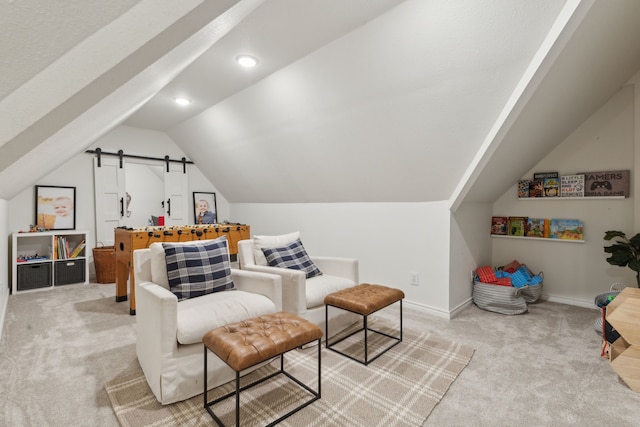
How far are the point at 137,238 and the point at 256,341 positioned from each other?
7.16ft

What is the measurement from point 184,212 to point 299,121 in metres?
3.33

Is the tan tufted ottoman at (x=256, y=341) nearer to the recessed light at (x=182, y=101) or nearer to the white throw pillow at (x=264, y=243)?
the white throw pillow at (x=264, y=243)

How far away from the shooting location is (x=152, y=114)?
4.34 meters

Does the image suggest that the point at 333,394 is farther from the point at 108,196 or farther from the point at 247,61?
the point at 108,196

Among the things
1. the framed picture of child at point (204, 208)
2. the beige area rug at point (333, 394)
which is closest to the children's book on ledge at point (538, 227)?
the beige area rug at point (333, 394)

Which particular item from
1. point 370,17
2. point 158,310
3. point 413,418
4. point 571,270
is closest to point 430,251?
point 571,270

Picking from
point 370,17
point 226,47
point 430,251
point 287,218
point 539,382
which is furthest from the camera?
point 287,218

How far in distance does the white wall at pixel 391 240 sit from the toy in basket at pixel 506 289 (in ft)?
1.71

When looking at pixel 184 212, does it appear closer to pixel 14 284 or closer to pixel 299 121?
pixel 14 284

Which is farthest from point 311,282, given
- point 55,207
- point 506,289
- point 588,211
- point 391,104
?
point 55,207

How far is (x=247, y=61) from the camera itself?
2729 mm

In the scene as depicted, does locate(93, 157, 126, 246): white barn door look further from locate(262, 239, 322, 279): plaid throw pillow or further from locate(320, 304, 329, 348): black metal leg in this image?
locate(320, 304, 329, 348): black metal leg

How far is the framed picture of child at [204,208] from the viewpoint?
222 inches

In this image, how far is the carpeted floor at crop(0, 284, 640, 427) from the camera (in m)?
1.62
